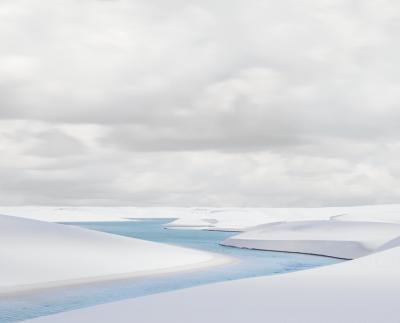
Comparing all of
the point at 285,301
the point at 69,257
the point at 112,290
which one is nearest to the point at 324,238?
the point at 69,257

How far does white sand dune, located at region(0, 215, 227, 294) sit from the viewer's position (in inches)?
696

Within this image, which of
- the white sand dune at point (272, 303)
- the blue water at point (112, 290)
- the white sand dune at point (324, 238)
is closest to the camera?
the white sand dune at point (272, 303)

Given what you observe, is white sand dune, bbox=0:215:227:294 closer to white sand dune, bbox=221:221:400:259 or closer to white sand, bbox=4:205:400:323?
white sand, bbox=4:205:400:323

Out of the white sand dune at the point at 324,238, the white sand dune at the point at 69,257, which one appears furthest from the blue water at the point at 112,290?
the white sand dune at the point at 324,238

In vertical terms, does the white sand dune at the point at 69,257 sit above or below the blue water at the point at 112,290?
above

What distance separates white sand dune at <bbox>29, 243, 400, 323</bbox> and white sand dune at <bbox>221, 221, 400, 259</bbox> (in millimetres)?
17897

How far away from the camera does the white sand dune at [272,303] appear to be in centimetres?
841

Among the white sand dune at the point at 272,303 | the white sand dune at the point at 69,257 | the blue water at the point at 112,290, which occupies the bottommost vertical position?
the blue water at the point at 112,290

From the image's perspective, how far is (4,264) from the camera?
17.9 metres

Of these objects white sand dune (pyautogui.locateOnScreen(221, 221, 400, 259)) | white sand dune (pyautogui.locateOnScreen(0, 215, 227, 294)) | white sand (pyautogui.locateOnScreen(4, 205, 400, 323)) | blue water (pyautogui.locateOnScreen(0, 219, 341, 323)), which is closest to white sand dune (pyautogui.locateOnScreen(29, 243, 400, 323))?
white sand (pyautogui.locateOnScreen(4, 205, 400, 323))

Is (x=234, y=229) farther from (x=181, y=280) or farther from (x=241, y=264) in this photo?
(x=181, y=280)

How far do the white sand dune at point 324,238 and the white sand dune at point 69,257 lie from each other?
845cm

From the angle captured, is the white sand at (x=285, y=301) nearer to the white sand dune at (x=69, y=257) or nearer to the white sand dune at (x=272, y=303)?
the white sand dune at (x=272, y=303)

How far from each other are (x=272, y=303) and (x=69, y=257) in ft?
38.6
